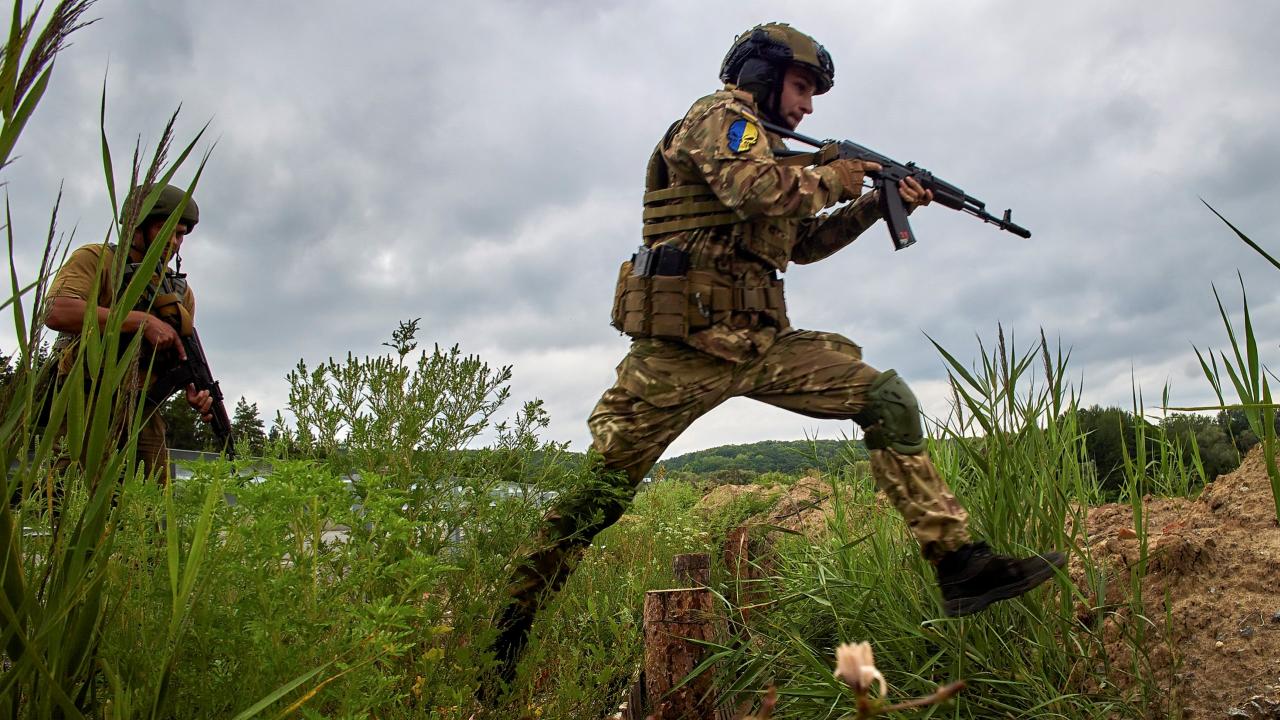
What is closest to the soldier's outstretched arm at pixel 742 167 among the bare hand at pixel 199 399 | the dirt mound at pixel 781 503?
the dirt mound at pixel 781 503

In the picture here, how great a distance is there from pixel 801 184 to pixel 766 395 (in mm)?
859

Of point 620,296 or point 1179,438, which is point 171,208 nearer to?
point 620,296

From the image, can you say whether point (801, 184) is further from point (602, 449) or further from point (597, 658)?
point (597, 658)

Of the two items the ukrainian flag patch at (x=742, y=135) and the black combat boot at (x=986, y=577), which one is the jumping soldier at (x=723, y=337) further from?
the black combat boot at (x=986, y=577)

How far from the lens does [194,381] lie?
14.2ft

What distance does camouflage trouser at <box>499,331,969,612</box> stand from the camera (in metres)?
3.02

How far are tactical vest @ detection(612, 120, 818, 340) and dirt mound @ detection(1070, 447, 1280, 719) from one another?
151 centimetres

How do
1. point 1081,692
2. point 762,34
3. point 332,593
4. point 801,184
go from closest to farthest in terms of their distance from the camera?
point 332,593, point 1081,692, point 801,184, point 762,34

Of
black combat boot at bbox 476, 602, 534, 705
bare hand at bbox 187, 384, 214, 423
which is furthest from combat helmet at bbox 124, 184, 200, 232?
black combat boot at bbox 476, 602, 534, 705

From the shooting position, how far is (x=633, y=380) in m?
3.35

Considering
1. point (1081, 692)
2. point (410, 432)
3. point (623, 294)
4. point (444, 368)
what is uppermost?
point (623, 294)

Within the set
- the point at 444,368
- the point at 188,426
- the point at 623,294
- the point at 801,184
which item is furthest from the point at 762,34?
the point at 188,426

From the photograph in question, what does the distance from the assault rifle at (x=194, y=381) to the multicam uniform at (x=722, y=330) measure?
199cm

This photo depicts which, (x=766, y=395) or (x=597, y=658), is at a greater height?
(x=766, y=395)
